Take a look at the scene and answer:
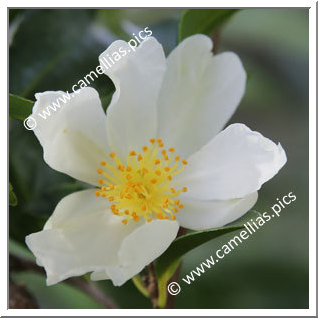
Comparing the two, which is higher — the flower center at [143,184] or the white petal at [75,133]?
the white petal at [75,133]

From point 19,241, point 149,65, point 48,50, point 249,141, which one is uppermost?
point 48,50

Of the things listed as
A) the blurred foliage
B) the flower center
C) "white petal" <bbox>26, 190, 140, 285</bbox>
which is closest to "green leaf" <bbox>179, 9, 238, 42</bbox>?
the blurred foliage

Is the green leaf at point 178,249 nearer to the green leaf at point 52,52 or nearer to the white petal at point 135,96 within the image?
the white petal at point 135,96

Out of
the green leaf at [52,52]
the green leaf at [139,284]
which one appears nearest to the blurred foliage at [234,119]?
the green leaf at [52,52]

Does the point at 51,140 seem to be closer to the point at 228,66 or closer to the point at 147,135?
the point at 147,135

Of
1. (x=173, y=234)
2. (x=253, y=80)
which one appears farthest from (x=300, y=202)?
(x=173, y=234)

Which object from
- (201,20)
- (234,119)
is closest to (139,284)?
(201,20)
